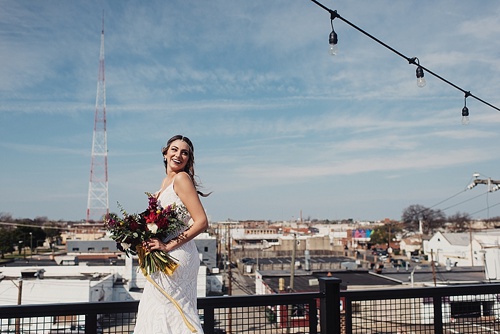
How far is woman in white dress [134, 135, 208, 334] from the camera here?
256 cm

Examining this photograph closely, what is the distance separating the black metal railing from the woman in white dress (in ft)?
1.53

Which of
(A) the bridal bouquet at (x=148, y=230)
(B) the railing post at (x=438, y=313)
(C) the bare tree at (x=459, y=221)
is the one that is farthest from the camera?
(C) the bare tree at (x=459, y=221)

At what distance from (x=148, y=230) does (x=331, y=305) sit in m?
1.69

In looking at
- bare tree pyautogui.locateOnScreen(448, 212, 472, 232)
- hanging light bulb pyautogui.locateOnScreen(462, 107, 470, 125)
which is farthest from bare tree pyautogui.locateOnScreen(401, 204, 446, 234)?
hanging light bulb pyautogui.locateOnScreen(462, 107, 470, 125)

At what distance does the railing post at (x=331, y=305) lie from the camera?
347 cm

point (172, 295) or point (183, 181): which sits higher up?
point (183, 181)

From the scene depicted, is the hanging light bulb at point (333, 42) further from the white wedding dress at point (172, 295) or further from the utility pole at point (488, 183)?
the utility pole at point (488, 183)

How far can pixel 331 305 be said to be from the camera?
3473mm

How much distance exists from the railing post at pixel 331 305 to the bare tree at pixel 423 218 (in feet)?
279

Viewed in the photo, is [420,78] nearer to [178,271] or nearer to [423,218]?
[178,271]

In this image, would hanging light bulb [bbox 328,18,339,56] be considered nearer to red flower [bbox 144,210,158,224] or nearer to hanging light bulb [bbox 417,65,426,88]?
hanging light bulb [bbox 417,65,426,88]

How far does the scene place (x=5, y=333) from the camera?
294cm

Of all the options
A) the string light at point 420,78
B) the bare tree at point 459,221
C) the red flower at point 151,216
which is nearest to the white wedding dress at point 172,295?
the red flower at point 151,216

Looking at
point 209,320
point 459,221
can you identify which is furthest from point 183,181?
point 459,221
